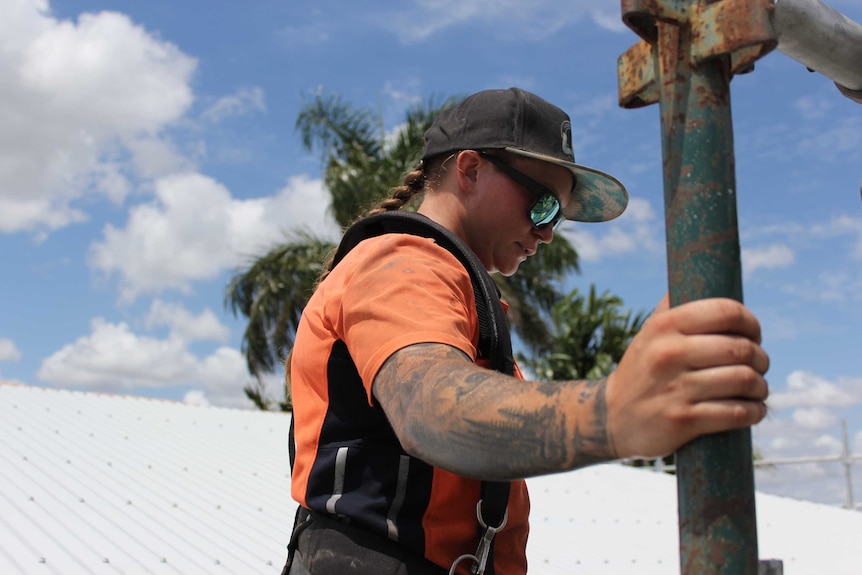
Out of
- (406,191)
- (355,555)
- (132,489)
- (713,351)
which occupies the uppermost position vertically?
(406,191)

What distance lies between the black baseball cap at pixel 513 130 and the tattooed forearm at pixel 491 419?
0.79m

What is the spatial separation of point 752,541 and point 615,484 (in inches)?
332

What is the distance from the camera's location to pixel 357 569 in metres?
1.74

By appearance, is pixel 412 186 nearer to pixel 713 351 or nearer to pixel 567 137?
pixel 567 137

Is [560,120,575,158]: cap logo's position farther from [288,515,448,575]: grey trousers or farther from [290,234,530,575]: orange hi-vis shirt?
[288,515,448,575]: grey trousers

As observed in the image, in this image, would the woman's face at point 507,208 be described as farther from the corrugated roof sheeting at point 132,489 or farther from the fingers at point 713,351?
the corrugated roof sheeting at point 132,489

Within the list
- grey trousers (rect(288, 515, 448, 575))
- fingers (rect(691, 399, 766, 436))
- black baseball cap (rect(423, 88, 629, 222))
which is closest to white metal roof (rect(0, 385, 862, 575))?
grey trousers (rect(288, 515, 448, 575))

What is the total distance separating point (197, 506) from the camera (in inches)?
246

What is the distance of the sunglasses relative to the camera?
79.8 inches

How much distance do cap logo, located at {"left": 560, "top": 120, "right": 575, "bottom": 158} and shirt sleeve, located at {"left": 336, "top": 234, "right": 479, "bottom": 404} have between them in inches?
20.6

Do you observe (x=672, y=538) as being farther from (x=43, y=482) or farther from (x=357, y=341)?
(x=357, y=341)

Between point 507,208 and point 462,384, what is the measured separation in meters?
0.86

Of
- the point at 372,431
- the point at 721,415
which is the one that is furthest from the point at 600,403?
the point at 372,431

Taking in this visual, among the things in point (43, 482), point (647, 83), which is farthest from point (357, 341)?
point (43, 482)
